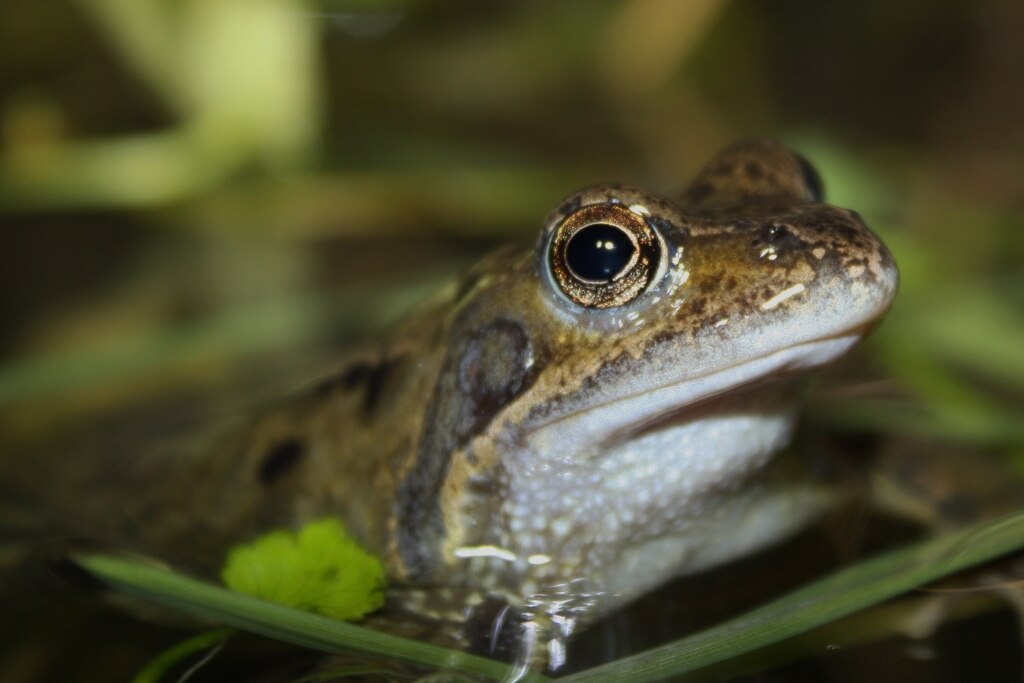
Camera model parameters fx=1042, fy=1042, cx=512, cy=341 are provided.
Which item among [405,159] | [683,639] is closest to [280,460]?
[683,639]

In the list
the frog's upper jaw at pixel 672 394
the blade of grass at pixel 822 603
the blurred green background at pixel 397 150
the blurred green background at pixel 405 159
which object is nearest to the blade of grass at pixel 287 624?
the blade of grass at pixel 822 603

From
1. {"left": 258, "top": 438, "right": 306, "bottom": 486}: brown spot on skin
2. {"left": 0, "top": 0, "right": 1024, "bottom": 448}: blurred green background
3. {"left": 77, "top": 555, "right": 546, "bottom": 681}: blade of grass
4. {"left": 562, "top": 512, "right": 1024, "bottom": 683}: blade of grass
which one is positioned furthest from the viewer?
{"left": 0, "top": 0, "right": 1024, "bottom": 448}: blurred green background

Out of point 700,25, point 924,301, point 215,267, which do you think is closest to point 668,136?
point 700,25

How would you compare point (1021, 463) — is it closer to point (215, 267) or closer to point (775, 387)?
Answer: point (775, 387)

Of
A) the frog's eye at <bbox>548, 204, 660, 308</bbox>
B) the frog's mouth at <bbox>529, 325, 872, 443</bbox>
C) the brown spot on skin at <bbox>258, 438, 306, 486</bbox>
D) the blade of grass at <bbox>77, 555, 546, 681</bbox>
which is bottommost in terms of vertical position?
the blade of grass at <bbox>77, 555, 546, 681</bbox>

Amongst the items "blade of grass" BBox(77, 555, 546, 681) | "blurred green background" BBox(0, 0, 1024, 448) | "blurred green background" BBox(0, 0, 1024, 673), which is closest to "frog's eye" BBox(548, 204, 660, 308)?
"blade of grass" BBox(77, 555, 546, 681)

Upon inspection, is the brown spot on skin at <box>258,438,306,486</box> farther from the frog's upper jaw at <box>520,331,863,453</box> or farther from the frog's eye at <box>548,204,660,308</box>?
the frog's eye at <box>548,204,660,308</box>
